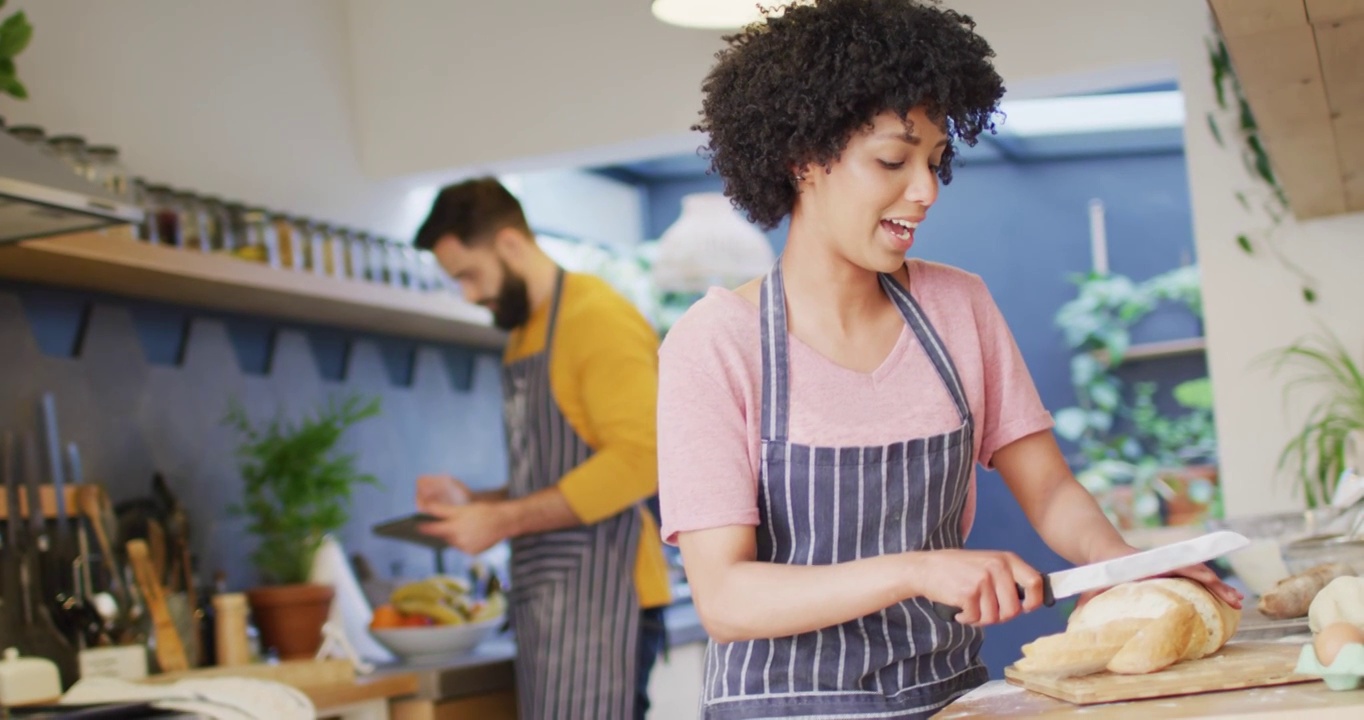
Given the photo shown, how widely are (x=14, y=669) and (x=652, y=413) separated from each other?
1221 mm

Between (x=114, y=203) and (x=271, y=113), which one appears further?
(x=271, y=113)

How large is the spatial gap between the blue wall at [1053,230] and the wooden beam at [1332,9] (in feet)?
17.2

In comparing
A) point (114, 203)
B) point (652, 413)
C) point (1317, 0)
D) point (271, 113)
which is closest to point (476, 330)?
point (271, 113)

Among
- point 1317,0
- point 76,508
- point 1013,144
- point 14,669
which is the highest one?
point 1013,144

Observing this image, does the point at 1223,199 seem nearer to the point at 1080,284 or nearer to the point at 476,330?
the point at 476,330

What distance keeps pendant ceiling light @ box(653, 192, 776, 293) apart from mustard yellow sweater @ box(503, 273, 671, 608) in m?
2.73

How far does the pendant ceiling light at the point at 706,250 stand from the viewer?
589 centimetres

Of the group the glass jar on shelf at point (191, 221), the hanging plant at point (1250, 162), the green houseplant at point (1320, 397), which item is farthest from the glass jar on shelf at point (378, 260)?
the green houseplant at point (1320, 397)

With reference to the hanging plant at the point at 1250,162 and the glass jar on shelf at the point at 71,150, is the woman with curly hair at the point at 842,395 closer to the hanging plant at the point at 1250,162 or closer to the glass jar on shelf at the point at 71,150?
the glass jar on shelf at the point at 71,150

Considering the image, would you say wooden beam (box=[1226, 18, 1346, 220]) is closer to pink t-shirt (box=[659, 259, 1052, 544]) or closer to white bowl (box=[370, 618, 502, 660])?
pink t-shirt (box=[659, 259, 1052, 544])

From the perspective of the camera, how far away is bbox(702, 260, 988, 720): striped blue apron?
1525 millimetres

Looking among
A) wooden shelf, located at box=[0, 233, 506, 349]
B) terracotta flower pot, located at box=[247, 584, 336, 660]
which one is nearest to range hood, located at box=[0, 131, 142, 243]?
wooden shelf, located at box=[0, 233, 506, 349]

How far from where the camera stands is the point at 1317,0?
1.52 metres

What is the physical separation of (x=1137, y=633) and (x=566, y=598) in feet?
6.18
